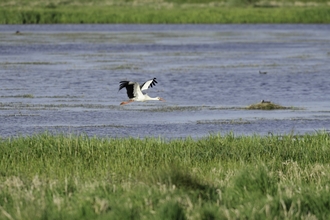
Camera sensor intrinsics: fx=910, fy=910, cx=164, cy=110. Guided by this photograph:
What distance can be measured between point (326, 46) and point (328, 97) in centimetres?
1994

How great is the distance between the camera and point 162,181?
847cm

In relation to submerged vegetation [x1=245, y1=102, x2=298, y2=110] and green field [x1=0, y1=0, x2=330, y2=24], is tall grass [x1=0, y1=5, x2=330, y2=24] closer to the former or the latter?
green field [x1=0, y1=0, x2=330, y2=24]

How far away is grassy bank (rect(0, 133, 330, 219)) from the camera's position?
24.9ft

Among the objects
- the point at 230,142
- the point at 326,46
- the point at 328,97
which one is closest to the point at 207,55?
the point at 326,46

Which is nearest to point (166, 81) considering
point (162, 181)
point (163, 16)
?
point (162, 181)

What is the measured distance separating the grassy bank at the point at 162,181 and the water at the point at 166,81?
70.2 inches

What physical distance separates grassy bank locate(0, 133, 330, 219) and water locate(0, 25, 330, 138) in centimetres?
178

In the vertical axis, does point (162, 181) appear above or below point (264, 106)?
above

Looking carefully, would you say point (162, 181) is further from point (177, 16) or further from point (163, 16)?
point (163, 16)

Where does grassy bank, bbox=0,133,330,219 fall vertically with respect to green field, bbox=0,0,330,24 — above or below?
above

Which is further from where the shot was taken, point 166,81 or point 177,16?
point 177,16

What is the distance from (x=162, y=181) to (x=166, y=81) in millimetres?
18296

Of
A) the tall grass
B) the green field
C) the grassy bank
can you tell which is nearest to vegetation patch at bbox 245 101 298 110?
the grassy bank

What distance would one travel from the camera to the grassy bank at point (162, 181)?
760cm
